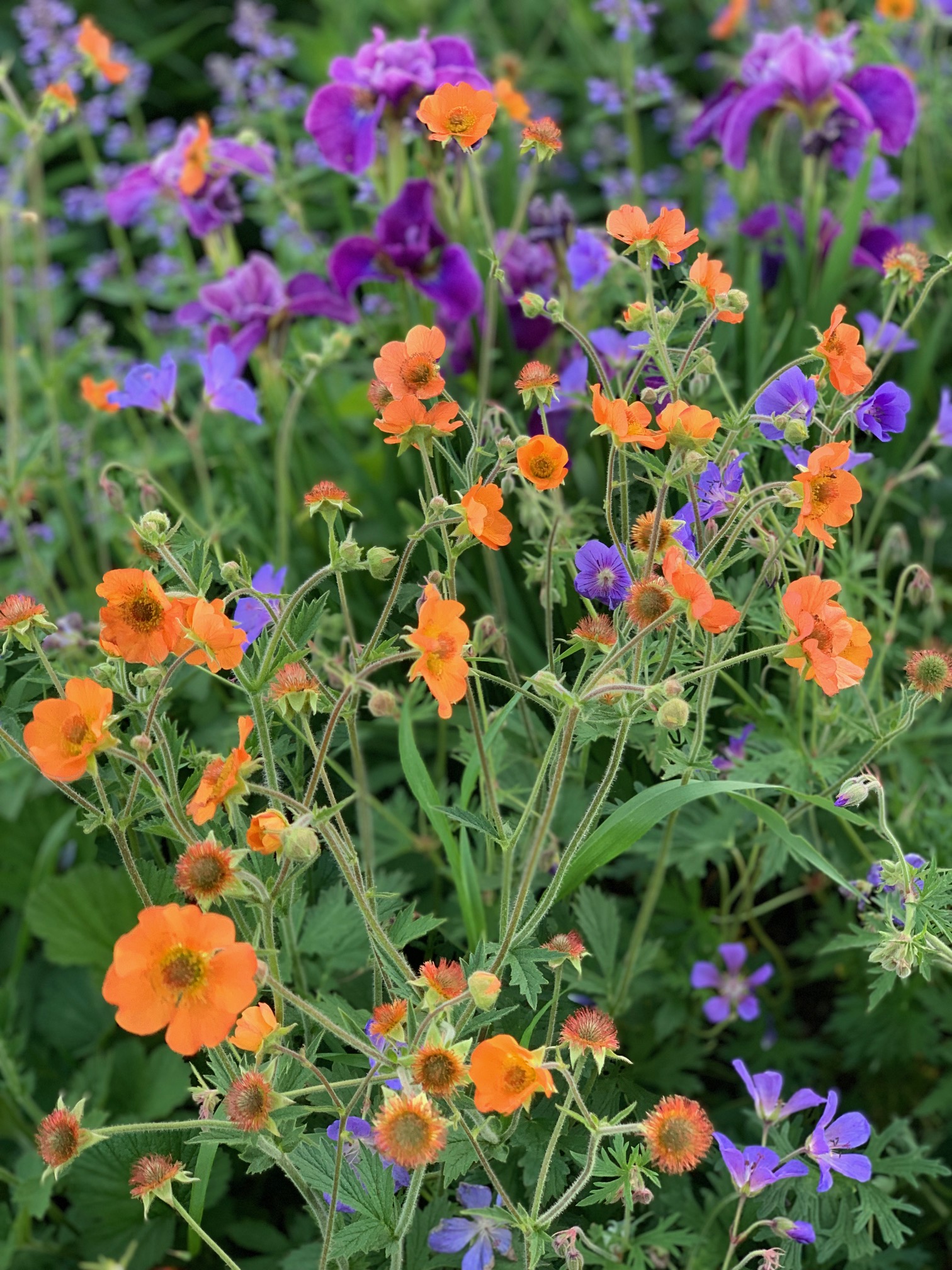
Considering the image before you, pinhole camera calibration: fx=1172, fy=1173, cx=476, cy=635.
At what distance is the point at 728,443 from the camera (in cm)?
88

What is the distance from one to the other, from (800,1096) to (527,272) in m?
1.09

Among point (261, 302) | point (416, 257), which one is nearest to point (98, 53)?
point (261, 302)

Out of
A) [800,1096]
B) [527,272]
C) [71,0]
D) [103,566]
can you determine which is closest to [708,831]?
[800,1096]

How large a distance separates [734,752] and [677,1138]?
578mm

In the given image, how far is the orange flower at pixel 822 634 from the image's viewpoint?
0.76 metres

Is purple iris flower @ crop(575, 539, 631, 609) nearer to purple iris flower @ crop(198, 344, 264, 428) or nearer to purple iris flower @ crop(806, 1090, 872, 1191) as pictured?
purple iris flower @ crop(806, 1090, 872, 1191)

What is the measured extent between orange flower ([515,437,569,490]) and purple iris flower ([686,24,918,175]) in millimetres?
1039

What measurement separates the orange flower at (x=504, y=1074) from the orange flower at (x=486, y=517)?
308mm

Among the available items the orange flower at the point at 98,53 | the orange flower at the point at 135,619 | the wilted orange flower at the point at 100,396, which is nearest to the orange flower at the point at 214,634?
the orange flower at the point at 135,619

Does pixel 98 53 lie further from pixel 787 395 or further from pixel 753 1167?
pixel 753 1167

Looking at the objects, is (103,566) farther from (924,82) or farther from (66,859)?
(924,82)

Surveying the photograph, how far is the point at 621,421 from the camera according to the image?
782 mm

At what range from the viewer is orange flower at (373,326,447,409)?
0.82 m

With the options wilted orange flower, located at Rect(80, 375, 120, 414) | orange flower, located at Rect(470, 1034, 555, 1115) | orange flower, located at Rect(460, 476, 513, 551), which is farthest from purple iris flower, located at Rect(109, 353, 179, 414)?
orange flower, located at Rect(470, 1034, 555, 1115)
